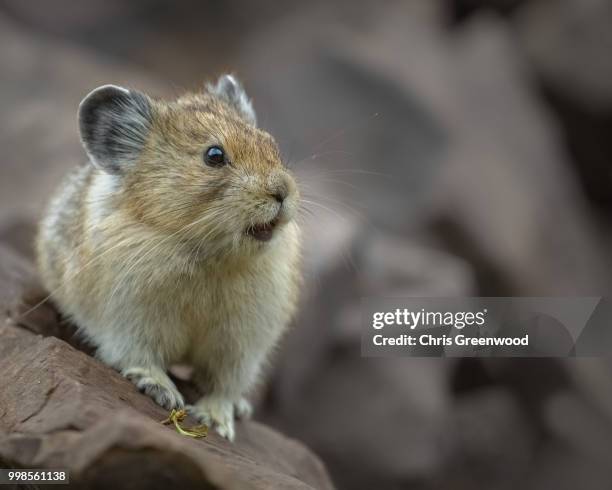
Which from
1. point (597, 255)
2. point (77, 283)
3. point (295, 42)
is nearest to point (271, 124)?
point (295, 42)

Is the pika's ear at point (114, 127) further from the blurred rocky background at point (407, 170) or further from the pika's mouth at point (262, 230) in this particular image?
the blurred rocky background at point (407, 170)

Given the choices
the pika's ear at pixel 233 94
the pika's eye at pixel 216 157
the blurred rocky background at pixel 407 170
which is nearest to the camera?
the pika's eye at pixel 216 157

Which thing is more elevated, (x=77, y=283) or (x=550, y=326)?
(x=550, y=326)

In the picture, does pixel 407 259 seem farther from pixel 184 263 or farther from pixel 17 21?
pixel 17 21

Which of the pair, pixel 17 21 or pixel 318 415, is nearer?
pixel 318 415

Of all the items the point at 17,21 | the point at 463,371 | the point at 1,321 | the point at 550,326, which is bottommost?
the point at 1,321

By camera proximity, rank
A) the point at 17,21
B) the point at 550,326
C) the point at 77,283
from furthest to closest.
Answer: the point at 17,21 → the point at 550,326 → the point at 77,283

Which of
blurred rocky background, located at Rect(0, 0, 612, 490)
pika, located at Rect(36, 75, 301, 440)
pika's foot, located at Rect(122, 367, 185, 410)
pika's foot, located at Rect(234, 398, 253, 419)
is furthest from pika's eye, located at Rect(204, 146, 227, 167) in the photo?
blurred rocky background, located at Rect(0, 0, 612, 490)

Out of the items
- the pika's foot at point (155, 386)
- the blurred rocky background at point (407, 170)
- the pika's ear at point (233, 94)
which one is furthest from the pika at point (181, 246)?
the blurred rocky background at point (407, 170)
